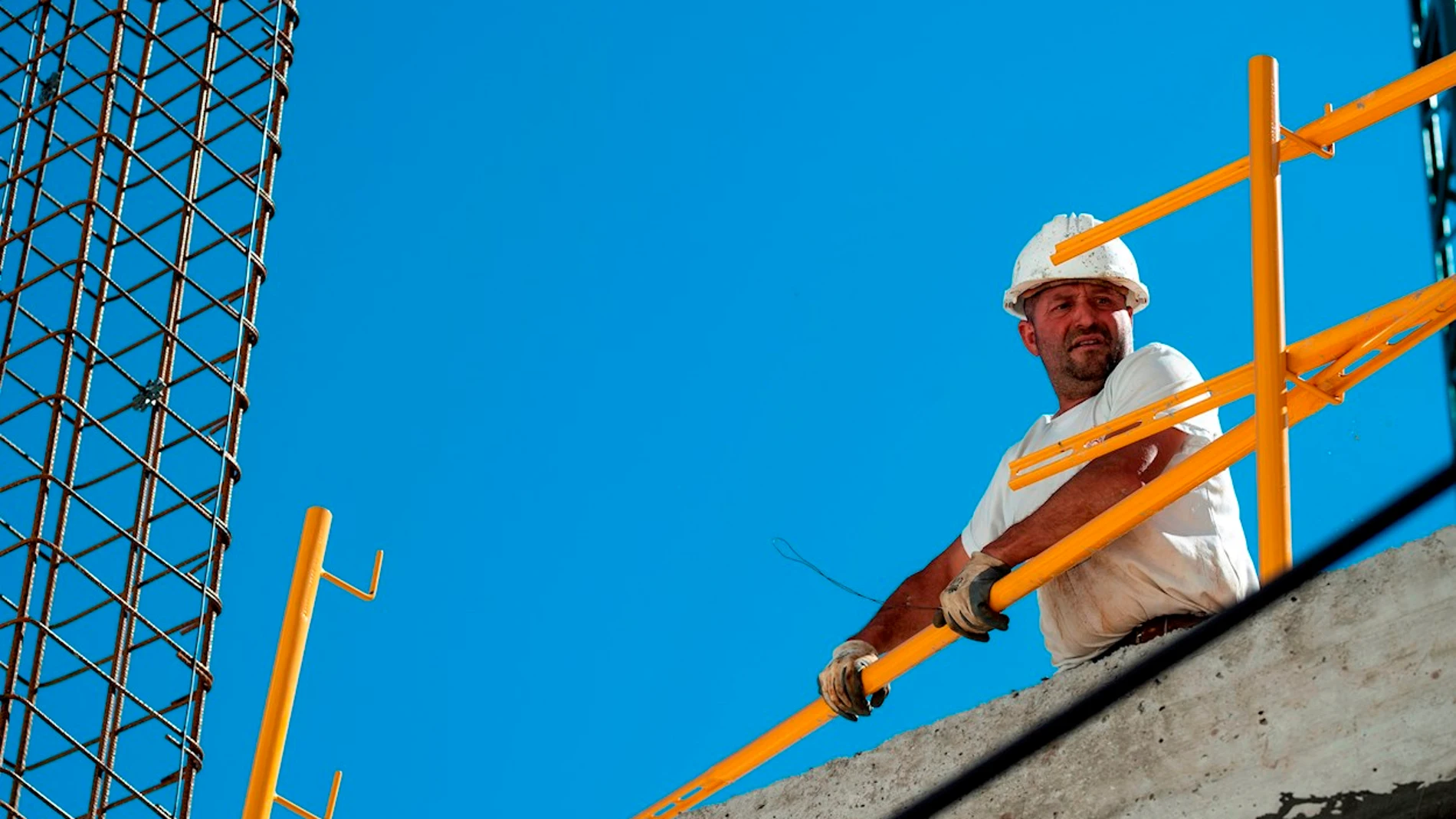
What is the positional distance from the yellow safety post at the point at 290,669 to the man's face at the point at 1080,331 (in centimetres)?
217

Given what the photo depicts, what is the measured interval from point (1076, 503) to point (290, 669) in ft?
6.39

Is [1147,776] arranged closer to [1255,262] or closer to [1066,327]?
[1255,262]

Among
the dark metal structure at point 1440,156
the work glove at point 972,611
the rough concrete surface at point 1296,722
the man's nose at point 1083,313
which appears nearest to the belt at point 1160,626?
the work glove at point 972,611

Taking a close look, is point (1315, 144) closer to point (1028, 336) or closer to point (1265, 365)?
point (1265, 365)

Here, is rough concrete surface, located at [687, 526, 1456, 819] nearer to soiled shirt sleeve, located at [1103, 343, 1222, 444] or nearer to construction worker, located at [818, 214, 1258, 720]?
construction worker, located at [818, 214, 1258, 720]

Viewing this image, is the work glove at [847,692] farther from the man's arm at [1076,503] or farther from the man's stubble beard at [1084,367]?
the man's stubble beard at [1084,367]

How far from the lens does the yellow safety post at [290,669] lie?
471cm

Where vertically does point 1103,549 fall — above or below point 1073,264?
below

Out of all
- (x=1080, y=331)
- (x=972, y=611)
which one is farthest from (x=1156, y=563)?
(x=1080, y=331)

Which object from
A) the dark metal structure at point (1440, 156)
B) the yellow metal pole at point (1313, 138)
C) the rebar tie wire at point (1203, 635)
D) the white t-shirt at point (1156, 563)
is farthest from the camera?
the dark metal structure at point (1440, 156)

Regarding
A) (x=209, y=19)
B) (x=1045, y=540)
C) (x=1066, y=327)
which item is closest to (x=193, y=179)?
(x=209, y=19)

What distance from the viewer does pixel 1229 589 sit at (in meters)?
4.82

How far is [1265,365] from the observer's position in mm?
3771

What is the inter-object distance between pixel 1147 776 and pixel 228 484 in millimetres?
3730
